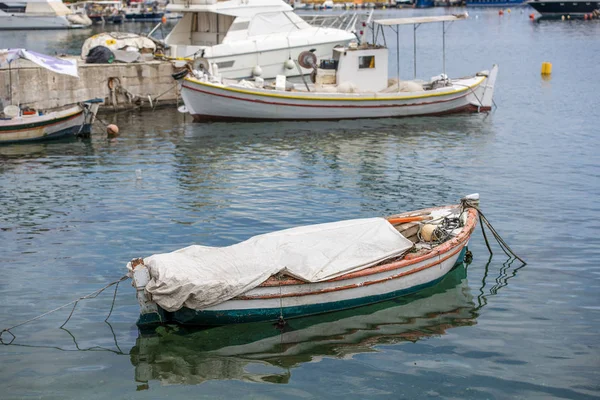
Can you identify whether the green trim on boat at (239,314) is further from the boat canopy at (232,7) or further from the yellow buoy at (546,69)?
the yellow buoy at (546,69)

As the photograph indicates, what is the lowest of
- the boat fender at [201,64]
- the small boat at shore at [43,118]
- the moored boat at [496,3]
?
the small boat at shore at [43,118]

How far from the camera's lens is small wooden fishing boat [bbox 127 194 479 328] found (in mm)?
12938

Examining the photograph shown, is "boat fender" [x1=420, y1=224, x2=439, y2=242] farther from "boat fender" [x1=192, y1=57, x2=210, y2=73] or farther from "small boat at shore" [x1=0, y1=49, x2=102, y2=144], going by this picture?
"boat fender" [x1=192, y1=57, x2=210, y2=73]

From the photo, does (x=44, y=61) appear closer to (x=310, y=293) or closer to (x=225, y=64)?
(x=225, y=64)

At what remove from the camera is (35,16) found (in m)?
91.5

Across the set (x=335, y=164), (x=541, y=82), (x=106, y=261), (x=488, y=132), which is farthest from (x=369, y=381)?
(x=541, y=82)

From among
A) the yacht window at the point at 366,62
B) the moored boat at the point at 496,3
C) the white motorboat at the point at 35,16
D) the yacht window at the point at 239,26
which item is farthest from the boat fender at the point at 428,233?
the moored boat at the point at 496,3

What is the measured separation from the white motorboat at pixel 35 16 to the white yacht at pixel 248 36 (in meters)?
58.3

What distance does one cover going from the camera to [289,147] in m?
28.8

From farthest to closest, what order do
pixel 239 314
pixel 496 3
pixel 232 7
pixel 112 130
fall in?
pixel 496 3, pixel 232 7, pixel 112 130, pixel 239 314

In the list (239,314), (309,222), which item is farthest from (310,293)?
(309,222)

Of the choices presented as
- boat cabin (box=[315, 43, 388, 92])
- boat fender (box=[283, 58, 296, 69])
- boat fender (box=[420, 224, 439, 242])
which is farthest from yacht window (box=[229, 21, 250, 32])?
boat fender (box=[420, 224, 439, 242])

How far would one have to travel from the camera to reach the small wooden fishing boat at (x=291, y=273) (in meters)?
12.9

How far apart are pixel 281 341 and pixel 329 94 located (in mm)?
20118
